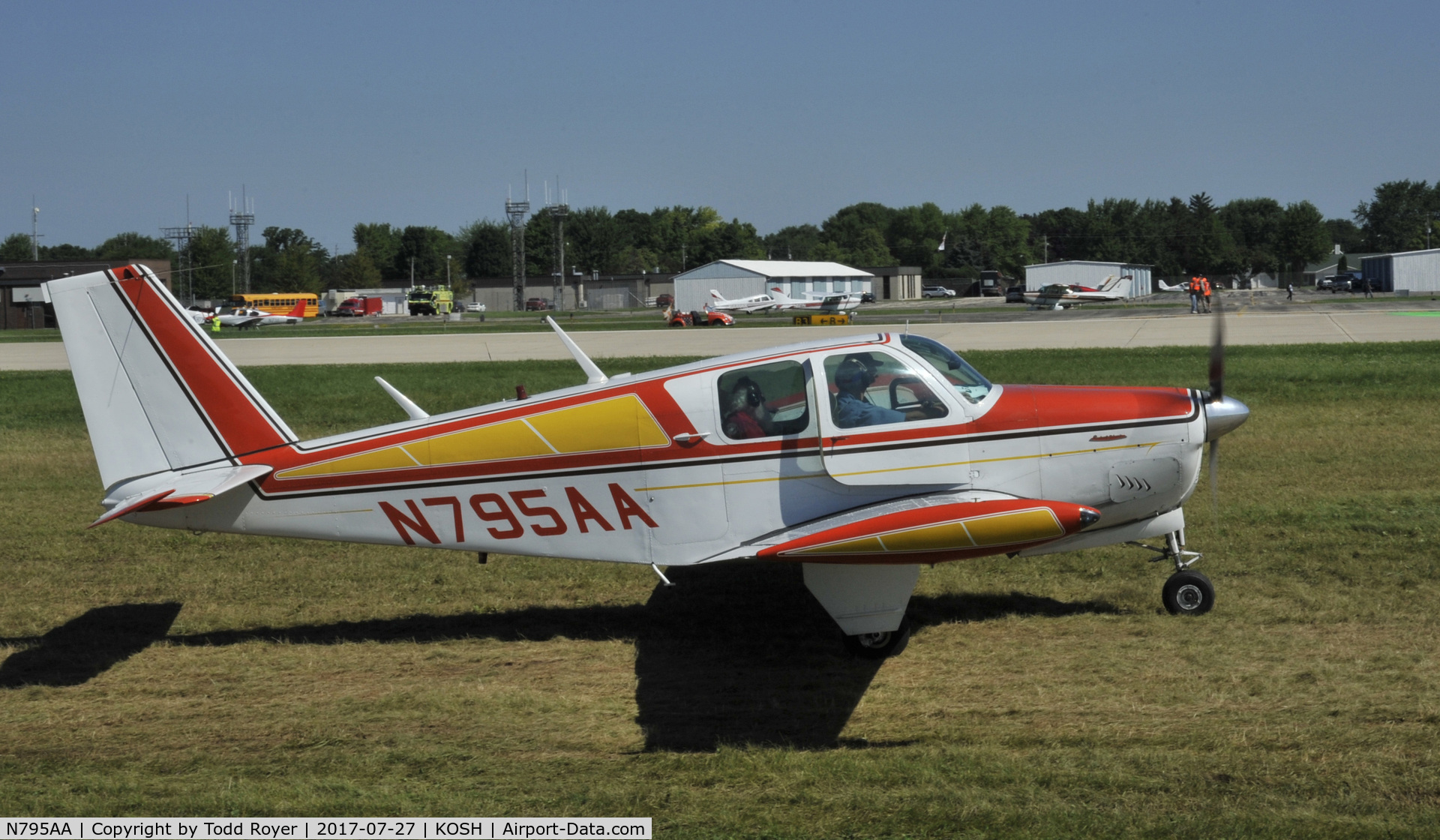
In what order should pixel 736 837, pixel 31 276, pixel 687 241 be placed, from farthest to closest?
pixel 687 241
pixel 31 276
pixel 736 837

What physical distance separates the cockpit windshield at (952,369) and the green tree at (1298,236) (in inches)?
4840

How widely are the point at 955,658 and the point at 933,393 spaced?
71.1 inches

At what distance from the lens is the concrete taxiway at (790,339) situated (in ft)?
111

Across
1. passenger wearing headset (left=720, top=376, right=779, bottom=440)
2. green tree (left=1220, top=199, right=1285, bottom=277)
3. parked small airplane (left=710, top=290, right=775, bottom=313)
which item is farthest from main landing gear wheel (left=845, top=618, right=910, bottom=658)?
green tree (left=1220, top=199, right=1285, bottom=277)

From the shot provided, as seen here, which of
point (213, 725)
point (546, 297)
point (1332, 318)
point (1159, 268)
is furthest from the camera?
point (546, 297)

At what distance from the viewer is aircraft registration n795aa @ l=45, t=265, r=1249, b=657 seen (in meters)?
7.07

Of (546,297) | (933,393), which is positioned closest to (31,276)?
(546,297)

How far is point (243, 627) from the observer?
858cm

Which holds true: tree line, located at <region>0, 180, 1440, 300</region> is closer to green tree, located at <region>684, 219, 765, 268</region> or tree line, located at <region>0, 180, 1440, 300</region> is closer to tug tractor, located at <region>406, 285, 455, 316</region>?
green tree, located at <region>684, 219, 765, 268</region>

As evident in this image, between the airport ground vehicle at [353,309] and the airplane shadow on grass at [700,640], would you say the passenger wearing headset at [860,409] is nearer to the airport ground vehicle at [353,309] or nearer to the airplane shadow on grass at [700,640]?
the airplane shadow on grass at [700,640]

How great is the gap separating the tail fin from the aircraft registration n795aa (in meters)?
0.01

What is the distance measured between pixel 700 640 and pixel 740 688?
1.05m

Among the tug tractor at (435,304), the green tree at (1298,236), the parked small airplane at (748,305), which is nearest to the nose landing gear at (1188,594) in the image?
the parked small airplane at (748,305)

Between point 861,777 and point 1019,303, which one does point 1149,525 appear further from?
point 1019,303
